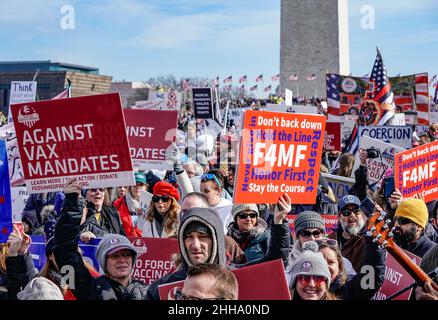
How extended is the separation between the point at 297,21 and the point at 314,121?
151 feet

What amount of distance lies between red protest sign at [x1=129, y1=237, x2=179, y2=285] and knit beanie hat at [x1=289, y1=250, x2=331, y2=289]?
153cm

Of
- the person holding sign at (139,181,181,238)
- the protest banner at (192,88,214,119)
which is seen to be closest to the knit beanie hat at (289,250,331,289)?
the person holding sign at (139,181,181,238)

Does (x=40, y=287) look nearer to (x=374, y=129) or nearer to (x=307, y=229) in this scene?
(x=307, y=229)

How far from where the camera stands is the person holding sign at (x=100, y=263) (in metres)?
4.47

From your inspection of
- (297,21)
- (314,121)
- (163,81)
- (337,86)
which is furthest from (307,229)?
(163,81)

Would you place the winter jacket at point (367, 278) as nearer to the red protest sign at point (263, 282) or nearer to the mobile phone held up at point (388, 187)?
the red protest sign at point (263, 282)

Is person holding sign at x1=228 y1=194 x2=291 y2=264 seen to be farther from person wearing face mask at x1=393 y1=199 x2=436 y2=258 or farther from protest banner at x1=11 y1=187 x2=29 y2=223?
protest banner at x1=11 y1=187 x2=29 y2=223

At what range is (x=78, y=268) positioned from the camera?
457 centimetres

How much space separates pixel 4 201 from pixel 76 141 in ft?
1.98

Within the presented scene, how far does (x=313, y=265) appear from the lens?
4219mm

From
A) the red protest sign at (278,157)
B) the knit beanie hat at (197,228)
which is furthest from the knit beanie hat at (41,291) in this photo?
the red protest sign at (278,157)

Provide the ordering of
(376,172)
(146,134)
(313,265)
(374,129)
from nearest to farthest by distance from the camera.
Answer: (313,265) < (146,134) < (376,172) < (374,129)

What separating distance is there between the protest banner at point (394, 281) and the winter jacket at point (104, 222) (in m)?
2.09

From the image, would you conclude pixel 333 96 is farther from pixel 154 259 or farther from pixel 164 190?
pixel 154 259
